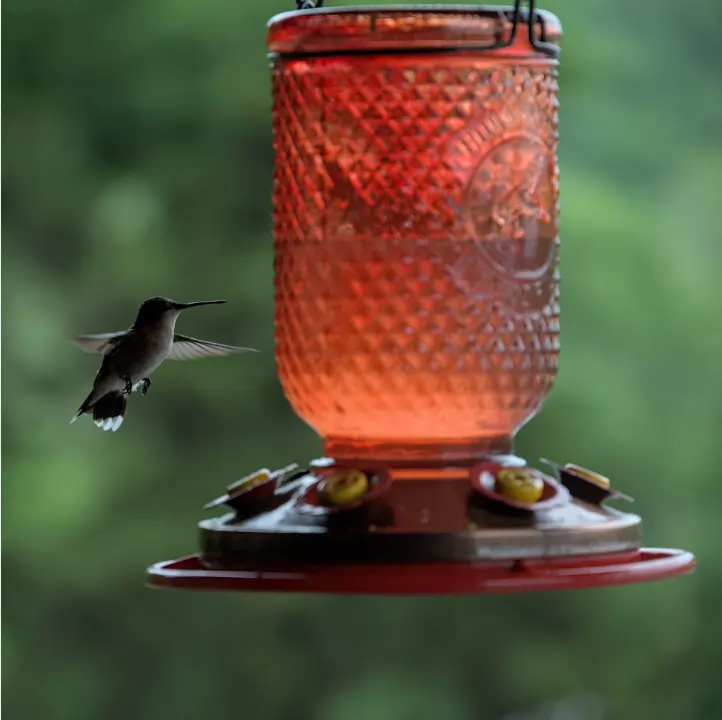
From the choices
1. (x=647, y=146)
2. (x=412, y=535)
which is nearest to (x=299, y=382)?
(x=412, y=535)

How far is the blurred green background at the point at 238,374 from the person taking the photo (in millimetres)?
6758

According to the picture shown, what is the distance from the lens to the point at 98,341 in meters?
3.05

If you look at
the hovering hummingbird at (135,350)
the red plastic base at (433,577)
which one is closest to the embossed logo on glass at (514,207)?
the red plastic base at (433,577)

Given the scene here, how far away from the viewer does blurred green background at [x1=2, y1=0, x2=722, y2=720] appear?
6.76 m

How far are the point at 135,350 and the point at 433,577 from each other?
1.01 m

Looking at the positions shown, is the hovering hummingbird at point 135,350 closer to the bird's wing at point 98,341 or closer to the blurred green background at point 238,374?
the bird's wing at point 98,341

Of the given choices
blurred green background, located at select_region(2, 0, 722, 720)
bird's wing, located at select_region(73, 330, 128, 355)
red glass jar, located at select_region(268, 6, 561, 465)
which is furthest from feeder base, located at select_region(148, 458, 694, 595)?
blurred green background, located at select_region(2, 0, 722, 720)

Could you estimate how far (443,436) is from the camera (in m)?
2.49

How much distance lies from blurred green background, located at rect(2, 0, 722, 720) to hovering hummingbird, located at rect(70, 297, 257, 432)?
11.1 feet

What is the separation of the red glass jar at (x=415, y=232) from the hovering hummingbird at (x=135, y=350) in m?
0.42

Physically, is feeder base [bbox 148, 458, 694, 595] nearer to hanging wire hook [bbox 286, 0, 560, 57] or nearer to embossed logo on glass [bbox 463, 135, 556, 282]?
embossed logo on glass [bbox 463, 135, 556, 282]

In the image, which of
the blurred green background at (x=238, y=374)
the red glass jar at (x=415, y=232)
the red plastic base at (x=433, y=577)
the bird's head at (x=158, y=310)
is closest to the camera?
the red plastic base at (x=433, y=577)

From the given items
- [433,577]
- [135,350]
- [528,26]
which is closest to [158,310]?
[135,350]

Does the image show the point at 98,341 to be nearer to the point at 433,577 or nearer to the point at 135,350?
the point at 135,350
